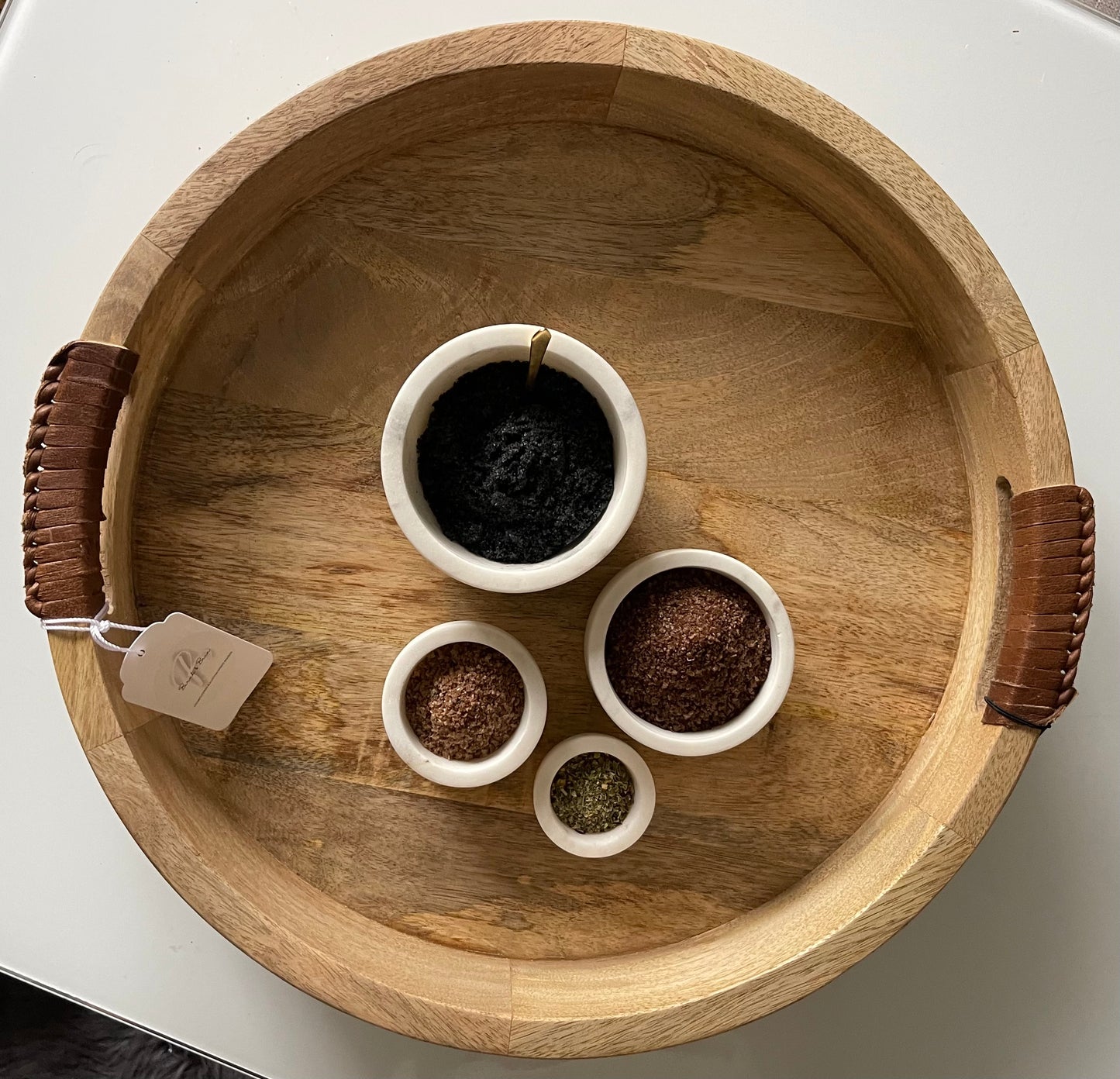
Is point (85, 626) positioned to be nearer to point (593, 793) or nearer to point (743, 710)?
point (593, 793)

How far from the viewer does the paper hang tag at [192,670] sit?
879mm

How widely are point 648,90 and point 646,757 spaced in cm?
69

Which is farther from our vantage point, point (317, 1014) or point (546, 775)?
point (317, 1014)

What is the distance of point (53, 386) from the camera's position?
2.77 feet

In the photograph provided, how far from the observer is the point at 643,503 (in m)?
1.00

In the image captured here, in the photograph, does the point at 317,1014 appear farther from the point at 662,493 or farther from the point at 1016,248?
the point at 1016,248

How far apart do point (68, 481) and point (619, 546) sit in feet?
1.78

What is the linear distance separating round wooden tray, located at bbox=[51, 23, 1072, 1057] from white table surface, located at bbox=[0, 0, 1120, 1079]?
0.68 feet

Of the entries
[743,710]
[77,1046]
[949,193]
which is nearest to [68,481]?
[743,710]

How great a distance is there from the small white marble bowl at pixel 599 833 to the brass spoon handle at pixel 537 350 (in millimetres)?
381

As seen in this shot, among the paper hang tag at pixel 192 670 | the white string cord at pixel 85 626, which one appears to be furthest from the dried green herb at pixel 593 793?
the white string cord at pixel 85 626

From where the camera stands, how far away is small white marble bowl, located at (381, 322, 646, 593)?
0.86 metres

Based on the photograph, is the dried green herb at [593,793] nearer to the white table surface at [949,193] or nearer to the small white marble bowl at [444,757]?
the small white marble bowl at [444,757]

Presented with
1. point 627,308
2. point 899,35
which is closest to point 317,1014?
point 627,308
